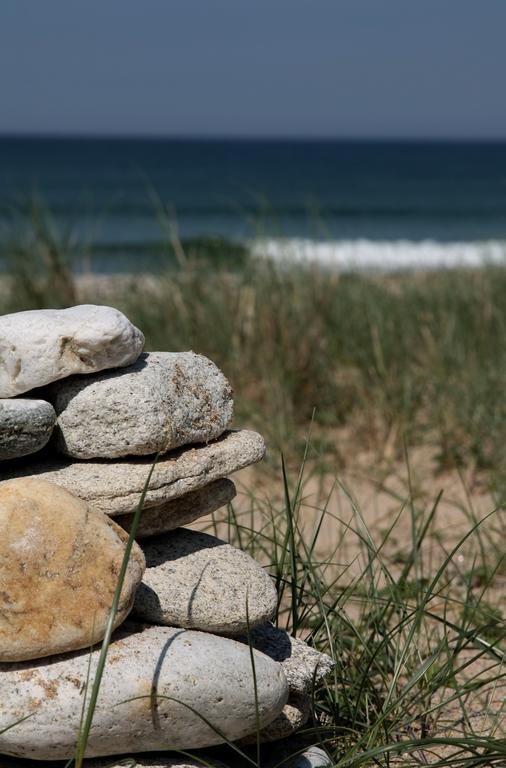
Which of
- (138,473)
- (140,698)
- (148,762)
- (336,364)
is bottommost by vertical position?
(336,364)

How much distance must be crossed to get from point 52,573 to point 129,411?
16.3 inches

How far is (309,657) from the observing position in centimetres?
230

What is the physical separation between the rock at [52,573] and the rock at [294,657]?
1.72 ft

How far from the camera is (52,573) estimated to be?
185cm

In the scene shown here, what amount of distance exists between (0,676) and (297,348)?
12.3 feet

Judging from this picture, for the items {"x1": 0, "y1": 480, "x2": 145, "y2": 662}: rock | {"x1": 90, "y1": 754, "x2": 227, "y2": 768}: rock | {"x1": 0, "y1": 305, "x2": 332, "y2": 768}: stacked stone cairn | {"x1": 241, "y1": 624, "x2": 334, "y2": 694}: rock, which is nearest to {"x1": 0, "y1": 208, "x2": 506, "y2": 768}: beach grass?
{"x1": 241, "y1": 624, "x2": 334, "y2": 694}: rock

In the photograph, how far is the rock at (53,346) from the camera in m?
2.05

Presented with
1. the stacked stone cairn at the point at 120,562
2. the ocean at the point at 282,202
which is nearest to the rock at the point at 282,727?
the stacked stone cairn at the point at 120,562

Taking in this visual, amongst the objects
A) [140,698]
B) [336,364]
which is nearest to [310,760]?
[140,698]

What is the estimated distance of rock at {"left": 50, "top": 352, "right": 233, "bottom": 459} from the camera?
6.82 ft

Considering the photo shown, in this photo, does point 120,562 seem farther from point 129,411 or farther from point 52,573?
point 129,411

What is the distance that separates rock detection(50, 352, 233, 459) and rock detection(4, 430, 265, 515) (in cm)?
4

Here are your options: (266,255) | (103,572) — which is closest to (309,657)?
(103,572)

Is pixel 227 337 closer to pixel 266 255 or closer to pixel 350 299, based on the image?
pixel 266 255
